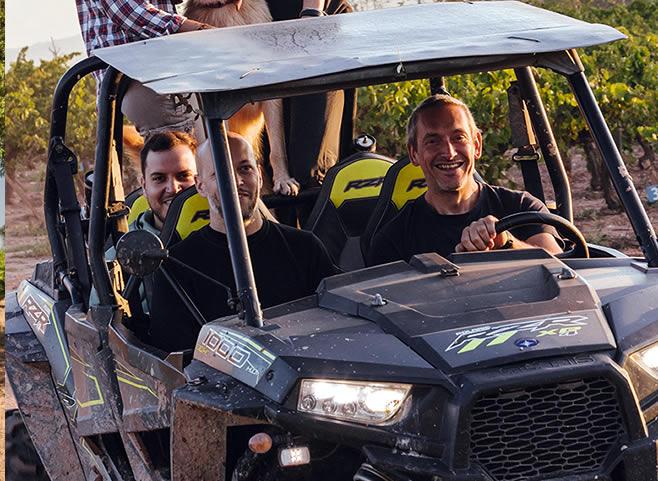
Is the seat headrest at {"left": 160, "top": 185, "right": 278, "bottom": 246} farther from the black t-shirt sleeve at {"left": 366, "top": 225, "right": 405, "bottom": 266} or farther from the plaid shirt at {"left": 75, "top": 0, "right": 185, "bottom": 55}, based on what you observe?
the plaid shirt at {"left": 75, "top": 0, "right": 185, "bottom": 55}

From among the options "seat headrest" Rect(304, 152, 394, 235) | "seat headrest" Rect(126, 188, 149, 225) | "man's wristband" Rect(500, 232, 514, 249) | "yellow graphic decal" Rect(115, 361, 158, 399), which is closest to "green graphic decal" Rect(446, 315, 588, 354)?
"man's wristband" Rect(500, 232, 514, 249)

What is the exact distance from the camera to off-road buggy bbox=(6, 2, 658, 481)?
→ 387 centimetres

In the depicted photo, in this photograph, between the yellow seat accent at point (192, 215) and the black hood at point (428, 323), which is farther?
the yellow seat accent at point (192, 215)

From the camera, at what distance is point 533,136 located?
583 centimetres

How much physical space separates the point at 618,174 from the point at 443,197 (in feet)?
2.50

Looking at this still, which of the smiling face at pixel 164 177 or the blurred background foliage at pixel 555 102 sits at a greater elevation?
the smiling face at pixel 164 177

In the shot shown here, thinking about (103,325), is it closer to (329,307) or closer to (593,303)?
(329,307)

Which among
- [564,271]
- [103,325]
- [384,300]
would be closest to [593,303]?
[564,271]

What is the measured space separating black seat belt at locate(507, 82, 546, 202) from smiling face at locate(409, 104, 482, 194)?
427mm

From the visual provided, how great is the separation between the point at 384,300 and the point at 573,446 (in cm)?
Result: 63

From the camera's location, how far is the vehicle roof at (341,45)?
4317 millimetres

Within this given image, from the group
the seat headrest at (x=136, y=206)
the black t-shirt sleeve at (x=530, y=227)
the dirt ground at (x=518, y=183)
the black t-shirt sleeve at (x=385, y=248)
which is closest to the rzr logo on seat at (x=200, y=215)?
the black t-shirt sleeve at (x=385, y=248)

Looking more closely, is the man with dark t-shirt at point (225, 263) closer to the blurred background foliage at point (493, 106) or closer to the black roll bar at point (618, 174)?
the black roll bar at point (618, 174)

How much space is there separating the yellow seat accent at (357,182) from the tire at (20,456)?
154 cm
